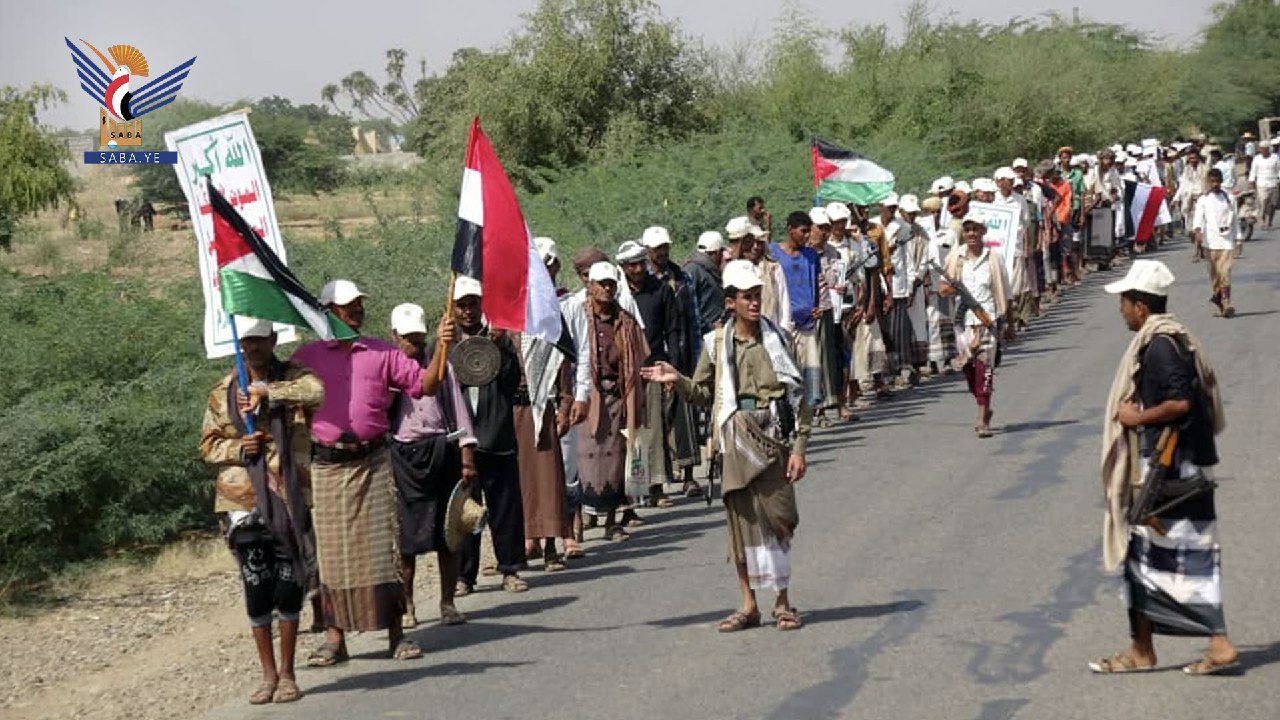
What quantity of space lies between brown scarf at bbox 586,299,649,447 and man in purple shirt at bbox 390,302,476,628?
7.83ft

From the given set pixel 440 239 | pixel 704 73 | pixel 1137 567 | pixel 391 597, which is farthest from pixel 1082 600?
pixel 704 73

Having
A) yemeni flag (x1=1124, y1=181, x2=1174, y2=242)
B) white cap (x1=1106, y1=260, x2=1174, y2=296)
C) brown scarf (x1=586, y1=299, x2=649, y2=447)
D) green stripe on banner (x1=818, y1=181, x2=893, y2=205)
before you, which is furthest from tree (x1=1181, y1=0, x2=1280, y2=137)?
white cap (x1=1106, y1=260, x2=1174, y2=296)

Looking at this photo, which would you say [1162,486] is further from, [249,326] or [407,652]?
[249,326]

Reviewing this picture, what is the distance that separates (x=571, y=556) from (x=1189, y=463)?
5.10 m

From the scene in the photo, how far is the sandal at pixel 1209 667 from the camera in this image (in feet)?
27.9

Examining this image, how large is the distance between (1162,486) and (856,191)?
12.6 meters

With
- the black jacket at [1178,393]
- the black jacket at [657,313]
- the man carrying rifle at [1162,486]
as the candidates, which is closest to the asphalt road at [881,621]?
the man carrying rifle at [1162,486]

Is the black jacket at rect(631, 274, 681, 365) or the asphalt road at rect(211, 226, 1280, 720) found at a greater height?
the black jacket at rect(631, 274, 681, 365)

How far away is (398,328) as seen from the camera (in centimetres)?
1055

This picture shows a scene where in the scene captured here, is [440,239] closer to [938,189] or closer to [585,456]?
A: [938,189]

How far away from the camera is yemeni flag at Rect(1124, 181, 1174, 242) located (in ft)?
111

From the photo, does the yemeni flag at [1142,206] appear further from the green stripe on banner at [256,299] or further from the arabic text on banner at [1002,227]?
the green stripe on banner at [256,299]

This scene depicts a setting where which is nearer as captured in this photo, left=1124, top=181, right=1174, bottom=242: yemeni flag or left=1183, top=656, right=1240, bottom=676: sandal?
left=1183, top=656, right=1240, bottom=676: sandal

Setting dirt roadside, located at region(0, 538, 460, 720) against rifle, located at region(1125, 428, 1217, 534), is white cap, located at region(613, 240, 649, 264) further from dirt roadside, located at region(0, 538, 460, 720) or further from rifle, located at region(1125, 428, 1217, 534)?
rifle, located at region(1125, 428, 1217, 534)
